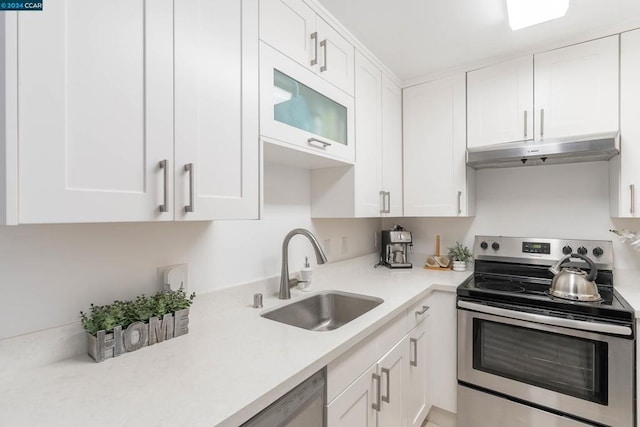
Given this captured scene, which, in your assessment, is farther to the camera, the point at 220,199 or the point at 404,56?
the point at 404,56

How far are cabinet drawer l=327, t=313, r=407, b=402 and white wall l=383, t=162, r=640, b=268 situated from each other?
1301mm

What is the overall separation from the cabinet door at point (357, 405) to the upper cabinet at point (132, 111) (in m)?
0.73

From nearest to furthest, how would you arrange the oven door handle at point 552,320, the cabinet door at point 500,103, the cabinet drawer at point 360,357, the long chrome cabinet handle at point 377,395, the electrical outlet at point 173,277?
the cabinet drawer at point 360,357 < the electrical outlet at point 173,277 < the long chrome cabinet handle at point 377,395 < the oven door handle at point 552,320 < the cabinet door at point 500,103

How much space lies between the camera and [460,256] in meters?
2.41

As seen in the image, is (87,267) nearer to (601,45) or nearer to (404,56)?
(404,56)

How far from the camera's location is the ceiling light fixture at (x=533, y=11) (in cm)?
148

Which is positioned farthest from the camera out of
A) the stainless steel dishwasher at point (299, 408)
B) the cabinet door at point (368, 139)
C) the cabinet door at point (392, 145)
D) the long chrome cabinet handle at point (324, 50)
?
the cabinet door at point (392, 145)

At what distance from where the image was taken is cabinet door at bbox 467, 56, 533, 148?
2018 millimetres

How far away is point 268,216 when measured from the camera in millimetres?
1704

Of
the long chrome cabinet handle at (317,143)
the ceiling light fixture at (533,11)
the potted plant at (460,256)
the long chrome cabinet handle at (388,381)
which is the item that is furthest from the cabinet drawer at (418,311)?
the ceiling light fixture at (533,11)

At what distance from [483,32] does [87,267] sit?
2.22 meters

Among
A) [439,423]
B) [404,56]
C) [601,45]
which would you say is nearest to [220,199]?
[404,56]

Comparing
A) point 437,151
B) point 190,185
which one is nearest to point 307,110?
point 190,185

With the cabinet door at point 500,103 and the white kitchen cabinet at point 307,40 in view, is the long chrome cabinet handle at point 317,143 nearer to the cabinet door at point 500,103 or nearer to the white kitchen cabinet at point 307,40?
the white kitchen cabinet at point 307,40
